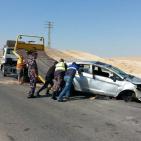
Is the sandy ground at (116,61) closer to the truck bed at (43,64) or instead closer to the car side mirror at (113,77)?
the truck bed at (43,64)

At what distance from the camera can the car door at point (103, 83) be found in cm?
1741

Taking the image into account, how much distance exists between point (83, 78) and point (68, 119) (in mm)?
5882

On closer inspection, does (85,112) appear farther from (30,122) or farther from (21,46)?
(21,46)

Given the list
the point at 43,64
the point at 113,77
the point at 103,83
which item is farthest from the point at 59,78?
the point at 43,64

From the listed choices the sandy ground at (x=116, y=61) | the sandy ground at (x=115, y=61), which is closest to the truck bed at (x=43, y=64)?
the sandy ground at (x=115, y=61)

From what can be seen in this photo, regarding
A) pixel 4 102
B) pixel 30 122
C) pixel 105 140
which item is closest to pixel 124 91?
pixel 4 102

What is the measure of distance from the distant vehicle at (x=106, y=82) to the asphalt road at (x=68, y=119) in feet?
1.76

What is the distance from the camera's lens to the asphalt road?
33.1ft

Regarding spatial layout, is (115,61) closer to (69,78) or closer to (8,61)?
(8,61)

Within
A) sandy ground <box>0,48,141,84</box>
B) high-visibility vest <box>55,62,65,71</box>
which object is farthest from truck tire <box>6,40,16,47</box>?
sandy ground <box>0,48,141,84</box>

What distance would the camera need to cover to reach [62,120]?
12148 millimetres

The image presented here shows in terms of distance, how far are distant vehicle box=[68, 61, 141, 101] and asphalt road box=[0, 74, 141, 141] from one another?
1.76 feet

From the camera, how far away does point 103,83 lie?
17.6m

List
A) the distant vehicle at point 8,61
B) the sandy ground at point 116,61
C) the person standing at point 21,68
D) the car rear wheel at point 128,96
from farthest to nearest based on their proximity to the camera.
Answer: the sandy ground at point 116,61, the distant vehicle at point 8,61, the person standing at point 21,68, the car rear wheel at point 128,96
